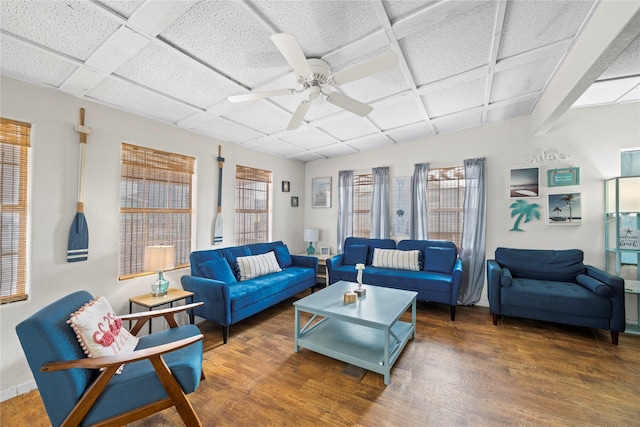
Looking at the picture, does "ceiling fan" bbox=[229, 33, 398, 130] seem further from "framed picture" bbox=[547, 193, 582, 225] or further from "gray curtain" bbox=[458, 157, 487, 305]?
"framed picture" bbox=[547, 193, 582, 225]

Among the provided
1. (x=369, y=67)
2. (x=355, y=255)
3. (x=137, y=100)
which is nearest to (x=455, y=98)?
(x=369, y=67)

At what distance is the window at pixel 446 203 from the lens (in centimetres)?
418

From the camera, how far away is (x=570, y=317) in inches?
112

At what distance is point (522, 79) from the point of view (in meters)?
2.70

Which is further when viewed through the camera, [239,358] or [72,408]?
[239,358]

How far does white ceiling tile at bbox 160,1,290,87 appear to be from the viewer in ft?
5.08

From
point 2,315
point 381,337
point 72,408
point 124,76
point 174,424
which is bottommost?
point 174,424

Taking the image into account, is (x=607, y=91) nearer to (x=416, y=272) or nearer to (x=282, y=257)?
(x=416, y=272)

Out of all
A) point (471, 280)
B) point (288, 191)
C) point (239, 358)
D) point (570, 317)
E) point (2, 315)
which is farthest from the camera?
point (288, 191)

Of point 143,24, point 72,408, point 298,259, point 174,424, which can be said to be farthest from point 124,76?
point 298,259

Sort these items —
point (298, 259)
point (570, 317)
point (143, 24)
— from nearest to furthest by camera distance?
point (143, 24) < point (570, 317) < point (298, 259)

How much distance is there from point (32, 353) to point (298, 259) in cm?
335

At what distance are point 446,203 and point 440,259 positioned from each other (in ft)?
3.21

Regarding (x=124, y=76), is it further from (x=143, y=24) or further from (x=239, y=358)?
(x=239, y=358)
